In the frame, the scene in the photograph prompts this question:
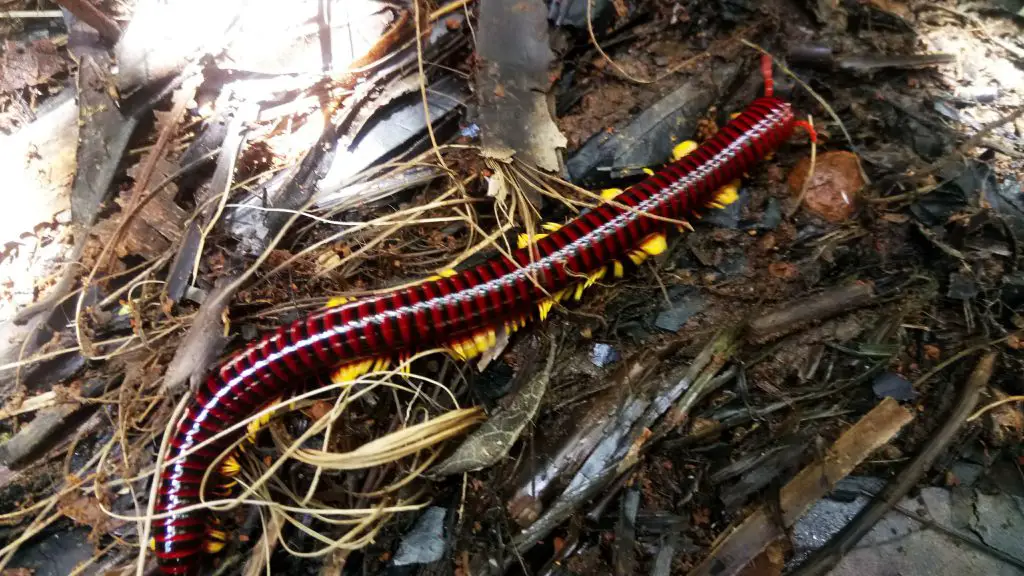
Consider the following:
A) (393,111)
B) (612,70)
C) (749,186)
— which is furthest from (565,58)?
(749,186)

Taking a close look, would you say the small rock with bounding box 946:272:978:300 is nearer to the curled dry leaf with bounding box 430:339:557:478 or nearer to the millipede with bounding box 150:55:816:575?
the millipede with bounding box 150:55:816:575

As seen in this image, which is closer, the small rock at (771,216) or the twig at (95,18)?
the twig at (95,18)

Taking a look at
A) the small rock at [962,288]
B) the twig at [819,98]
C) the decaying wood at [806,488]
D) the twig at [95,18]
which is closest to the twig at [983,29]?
the twig at [819,98]

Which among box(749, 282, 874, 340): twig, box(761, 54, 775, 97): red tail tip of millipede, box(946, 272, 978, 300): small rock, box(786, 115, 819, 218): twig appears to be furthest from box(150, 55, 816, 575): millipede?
box(946, 272, 978, 300): small rock

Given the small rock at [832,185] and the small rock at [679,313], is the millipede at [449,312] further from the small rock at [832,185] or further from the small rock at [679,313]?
A: the small rock at [679,313]

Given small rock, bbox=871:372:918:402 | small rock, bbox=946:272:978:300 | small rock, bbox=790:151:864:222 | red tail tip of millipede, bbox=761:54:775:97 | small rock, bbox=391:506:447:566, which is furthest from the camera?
red tail tip of millipede, bbox=761:54:775:97

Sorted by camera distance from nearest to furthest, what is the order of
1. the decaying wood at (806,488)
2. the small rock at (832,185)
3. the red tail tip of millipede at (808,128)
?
1. the decaying wood at (806,488)
2. the small rock at (832,185)
3. the red tail tip of millipede at (808,128)
